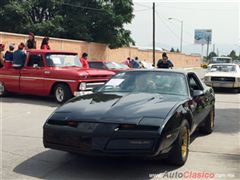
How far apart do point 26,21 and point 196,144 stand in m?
30.1

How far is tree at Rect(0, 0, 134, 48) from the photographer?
34.6 metres

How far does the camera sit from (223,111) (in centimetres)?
1180

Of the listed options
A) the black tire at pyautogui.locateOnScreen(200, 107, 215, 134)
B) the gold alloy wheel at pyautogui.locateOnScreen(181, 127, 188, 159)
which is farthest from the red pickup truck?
the gold alloy wheel at pyautogui.locateOnScreen(181, 127, 188, 159)

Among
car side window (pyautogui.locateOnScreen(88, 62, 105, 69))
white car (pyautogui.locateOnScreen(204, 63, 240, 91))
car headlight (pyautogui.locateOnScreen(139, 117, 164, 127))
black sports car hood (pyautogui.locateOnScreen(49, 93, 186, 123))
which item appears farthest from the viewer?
car side window (pyautogui.locateOnScreen(88, 62, 105, 69))

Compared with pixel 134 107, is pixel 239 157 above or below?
below

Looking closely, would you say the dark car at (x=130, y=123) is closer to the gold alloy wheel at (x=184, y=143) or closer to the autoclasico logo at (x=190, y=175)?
the gold alloy wheel at (x=184, y=143)

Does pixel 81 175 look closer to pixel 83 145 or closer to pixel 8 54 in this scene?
pixel 83 145

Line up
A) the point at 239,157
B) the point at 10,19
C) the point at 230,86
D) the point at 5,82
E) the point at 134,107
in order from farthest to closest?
the point at 10,19 < the point at 230,86 < the point at 5,82 < the point at 239,157 < the point at 134,107

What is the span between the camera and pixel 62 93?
1245cm

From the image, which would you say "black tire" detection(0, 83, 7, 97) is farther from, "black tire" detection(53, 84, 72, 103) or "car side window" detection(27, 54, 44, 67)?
"black tire" detection(53, 84, 72, 103)

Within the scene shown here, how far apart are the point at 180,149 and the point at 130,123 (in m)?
0.90

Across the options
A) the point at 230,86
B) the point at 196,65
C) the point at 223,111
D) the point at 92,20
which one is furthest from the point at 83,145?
the point at 196,65

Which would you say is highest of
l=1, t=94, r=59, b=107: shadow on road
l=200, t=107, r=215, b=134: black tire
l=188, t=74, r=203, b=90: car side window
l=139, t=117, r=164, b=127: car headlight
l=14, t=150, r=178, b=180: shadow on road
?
l=188, t=74, r=203, b=90: car side window

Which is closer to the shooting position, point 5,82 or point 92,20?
point 5,82
